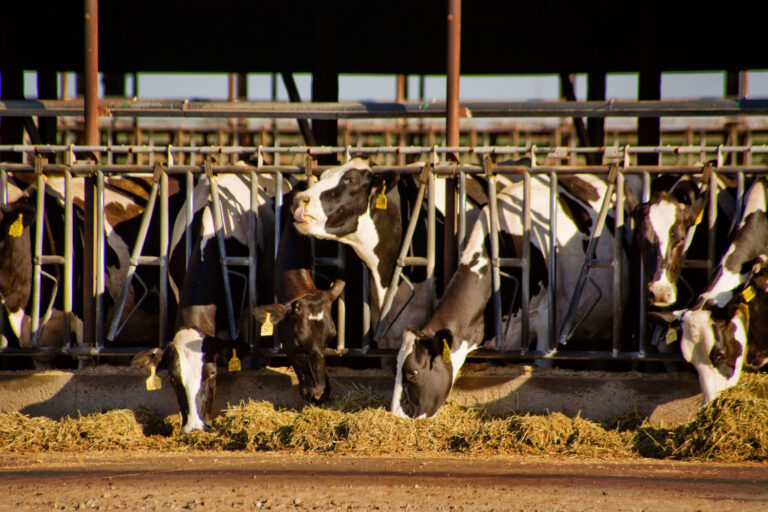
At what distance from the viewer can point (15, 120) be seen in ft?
42.3

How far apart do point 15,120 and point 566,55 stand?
782 centimetres

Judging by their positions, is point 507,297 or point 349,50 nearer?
point 507,297

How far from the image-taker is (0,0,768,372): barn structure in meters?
9.95

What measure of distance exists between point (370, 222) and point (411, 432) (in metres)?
2.09

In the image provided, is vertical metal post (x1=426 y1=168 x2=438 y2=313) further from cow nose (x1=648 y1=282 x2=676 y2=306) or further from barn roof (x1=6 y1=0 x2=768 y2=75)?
barn roof (x1=6 y1=0 x2=768 y2=75)

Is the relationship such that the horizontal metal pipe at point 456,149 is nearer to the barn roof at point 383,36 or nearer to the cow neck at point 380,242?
the cow neck at point 380,242

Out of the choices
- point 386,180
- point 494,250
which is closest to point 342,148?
point 386,180

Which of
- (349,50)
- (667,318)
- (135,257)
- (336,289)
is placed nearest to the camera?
(667,318)

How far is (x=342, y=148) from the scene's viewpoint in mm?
8867

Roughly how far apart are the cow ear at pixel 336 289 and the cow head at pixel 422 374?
907mm

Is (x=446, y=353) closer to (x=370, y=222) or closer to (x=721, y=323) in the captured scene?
(x=370, y=222)

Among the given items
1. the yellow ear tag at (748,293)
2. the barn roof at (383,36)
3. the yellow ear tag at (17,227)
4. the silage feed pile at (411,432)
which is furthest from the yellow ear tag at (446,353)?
the barn roof at (383,36)

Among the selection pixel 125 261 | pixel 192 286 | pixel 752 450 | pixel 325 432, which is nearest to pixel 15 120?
pixel 125 261

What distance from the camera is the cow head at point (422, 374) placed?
794cm
